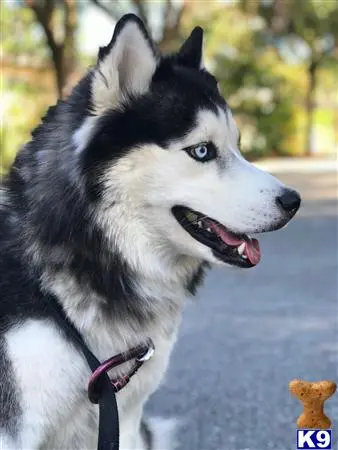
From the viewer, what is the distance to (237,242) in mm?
2479

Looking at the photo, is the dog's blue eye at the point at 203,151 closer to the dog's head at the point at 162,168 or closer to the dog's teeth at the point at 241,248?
the dog's head at the point at 162,168

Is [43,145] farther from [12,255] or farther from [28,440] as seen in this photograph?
[28,440]

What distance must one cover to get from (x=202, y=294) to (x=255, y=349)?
1.77m

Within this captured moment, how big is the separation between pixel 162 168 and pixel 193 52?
2.06ft

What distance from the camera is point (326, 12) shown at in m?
26.8

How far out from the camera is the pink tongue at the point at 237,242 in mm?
2455

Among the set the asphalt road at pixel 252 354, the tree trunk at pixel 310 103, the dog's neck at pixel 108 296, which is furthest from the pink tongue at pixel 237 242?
the tree trunk at pixel 310 103

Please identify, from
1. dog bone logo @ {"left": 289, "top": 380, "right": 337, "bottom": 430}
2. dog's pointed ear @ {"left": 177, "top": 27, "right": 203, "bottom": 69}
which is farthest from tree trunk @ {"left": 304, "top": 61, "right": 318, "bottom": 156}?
dog bone logo @ {"left": 289, "top": 380, "right": 337, "bottom": 430}

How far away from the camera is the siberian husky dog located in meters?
2.32

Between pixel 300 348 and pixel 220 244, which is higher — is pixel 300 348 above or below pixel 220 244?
A: below

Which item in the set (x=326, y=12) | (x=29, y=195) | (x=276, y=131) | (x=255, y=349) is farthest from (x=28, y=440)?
(x=326, y=12)

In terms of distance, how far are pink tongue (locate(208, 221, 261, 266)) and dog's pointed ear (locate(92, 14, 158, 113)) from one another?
554mm

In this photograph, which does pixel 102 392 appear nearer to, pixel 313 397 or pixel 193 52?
pixel 313 397

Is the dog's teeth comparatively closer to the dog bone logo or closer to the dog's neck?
the dog's neck
